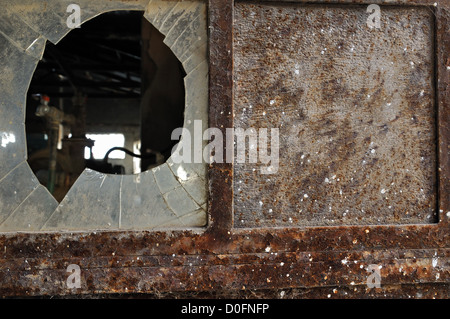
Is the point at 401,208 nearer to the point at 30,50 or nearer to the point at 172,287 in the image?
the point at 172,287

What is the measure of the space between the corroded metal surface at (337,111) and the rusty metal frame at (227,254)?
64 mm

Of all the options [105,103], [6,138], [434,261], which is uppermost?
[105,103]

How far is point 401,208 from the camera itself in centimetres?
198

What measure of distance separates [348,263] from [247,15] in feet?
4.28

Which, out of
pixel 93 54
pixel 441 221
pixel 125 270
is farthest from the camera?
pixel 93 54

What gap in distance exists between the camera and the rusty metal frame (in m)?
1.79

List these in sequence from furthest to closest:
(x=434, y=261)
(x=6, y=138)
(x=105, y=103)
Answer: (x=105, y=103) < (x=434, y=261) < (x=6, y=138)

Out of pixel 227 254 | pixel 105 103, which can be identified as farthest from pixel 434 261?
pixel 105 103

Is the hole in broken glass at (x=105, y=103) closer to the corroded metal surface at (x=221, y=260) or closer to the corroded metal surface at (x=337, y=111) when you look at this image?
the corroded metal surface at (x=337, y=111)

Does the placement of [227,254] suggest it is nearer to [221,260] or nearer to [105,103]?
[221,260]

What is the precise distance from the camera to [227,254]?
6.05ft

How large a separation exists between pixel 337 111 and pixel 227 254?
89 cm

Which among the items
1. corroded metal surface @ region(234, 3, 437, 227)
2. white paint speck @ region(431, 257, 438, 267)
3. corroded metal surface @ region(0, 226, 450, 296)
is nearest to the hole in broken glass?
corroded metal surface @ region(234, 3, 437, 227)

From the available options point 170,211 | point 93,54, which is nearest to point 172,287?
point 170,211
